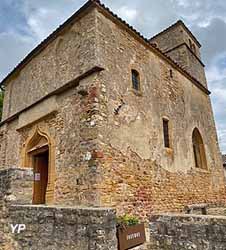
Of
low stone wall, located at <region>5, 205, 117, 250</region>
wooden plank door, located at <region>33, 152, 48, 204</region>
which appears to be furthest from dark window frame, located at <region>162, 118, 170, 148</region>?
low stone wall, located at <region>5, 205, 117, 250</region>

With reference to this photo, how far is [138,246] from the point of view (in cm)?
411

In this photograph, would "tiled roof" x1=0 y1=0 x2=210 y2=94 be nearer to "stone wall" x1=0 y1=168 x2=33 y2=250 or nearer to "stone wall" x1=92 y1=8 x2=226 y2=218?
"stone wall" x1=92 y1=8 x2=226 y2=218

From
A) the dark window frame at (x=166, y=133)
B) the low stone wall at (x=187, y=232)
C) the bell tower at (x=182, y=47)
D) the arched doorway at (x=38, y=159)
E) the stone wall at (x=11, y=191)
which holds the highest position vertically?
the bell tower at (x=182, y=47)

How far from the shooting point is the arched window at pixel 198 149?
Result: 11.7 m

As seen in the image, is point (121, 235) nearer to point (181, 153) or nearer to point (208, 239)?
point (208, 239)

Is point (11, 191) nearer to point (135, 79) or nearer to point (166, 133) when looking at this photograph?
point (135, 79)

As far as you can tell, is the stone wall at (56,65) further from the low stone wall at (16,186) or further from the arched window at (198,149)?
the arched window at (198,149)

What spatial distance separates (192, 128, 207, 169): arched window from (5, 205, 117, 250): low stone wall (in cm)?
905

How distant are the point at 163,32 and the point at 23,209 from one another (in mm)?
13883

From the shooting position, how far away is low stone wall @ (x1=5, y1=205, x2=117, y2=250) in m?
3.48

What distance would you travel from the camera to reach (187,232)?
2973 millimetres

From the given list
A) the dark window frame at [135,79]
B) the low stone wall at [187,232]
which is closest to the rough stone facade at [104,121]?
the dark window frame at [135,79]

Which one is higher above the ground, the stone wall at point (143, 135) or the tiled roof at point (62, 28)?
the tiled roof at point (62, 28)

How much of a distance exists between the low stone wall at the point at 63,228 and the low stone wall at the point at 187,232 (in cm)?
69
